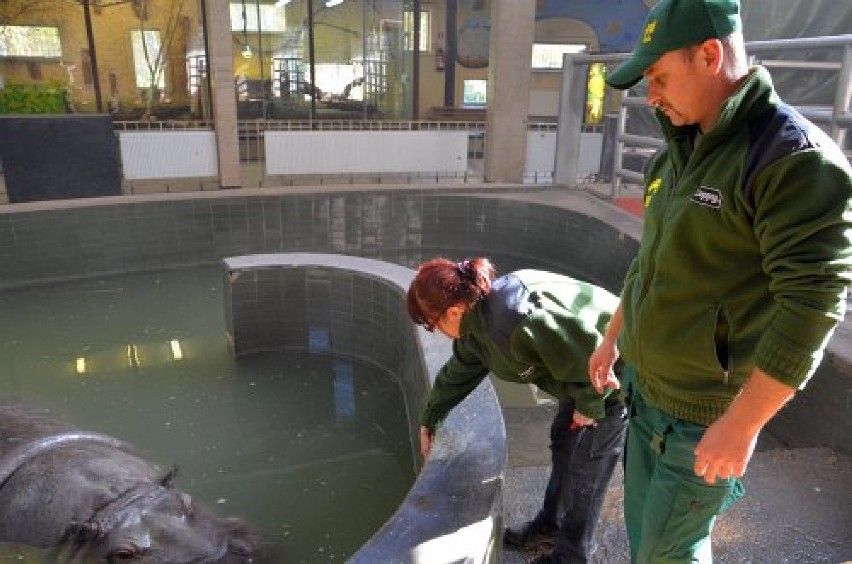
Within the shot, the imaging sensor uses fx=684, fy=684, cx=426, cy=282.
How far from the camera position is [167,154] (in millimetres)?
8805

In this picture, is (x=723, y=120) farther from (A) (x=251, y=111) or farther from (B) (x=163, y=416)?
(A) (x=251, y=111)

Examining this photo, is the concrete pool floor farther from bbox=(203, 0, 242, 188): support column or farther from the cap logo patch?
bbox=(203, 0, 242, 188): support column

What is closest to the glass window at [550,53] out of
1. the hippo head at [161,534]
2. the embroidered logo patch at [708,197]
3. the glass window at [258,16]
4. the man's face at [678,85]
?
the glass window at [258,16]

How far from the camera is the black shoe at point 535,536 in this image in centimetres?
268

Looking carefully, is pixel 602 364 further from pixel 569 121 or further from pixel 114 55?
pixel 114 55

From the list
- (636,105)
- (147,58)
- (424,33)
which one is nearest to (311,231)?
(636,105)

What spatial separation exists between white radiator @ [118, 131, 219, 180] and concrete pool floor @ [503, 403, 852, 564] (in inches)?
277

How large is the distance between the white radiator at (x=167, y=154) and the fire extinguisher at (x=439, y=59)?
308 inches

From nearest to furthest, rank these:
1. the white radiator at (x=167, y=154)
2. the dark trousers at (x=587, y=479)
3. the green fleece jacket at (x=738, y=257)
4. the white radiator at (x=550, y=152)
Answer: the green fleece jacket at (x=738, y=257)
the dark trousers at (x=587, y=479)
the white radiator at (x=167, y=154)
the white radiator at (x=550, y=152)

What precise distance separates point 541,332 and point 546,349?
56 mm

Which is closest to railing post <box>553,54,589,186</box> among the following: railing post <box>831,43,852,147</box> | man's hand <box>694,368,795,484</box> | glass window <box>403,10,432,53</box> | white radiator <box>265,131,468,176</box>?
white radiator <box>265,131,468,176</box>

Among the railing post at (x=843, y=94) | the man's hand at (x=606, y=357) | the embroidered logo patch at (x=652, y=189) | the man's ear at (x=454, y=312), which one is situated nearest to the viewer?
the embroidered logo patch at (x=652, y=189)

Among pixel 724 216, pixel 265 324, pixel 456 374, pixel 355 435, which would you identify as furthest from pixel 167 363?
pixel 724 216

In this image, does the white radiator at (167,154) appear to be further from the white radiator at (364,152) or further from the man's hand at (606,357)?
the man's hand at (606,357)
